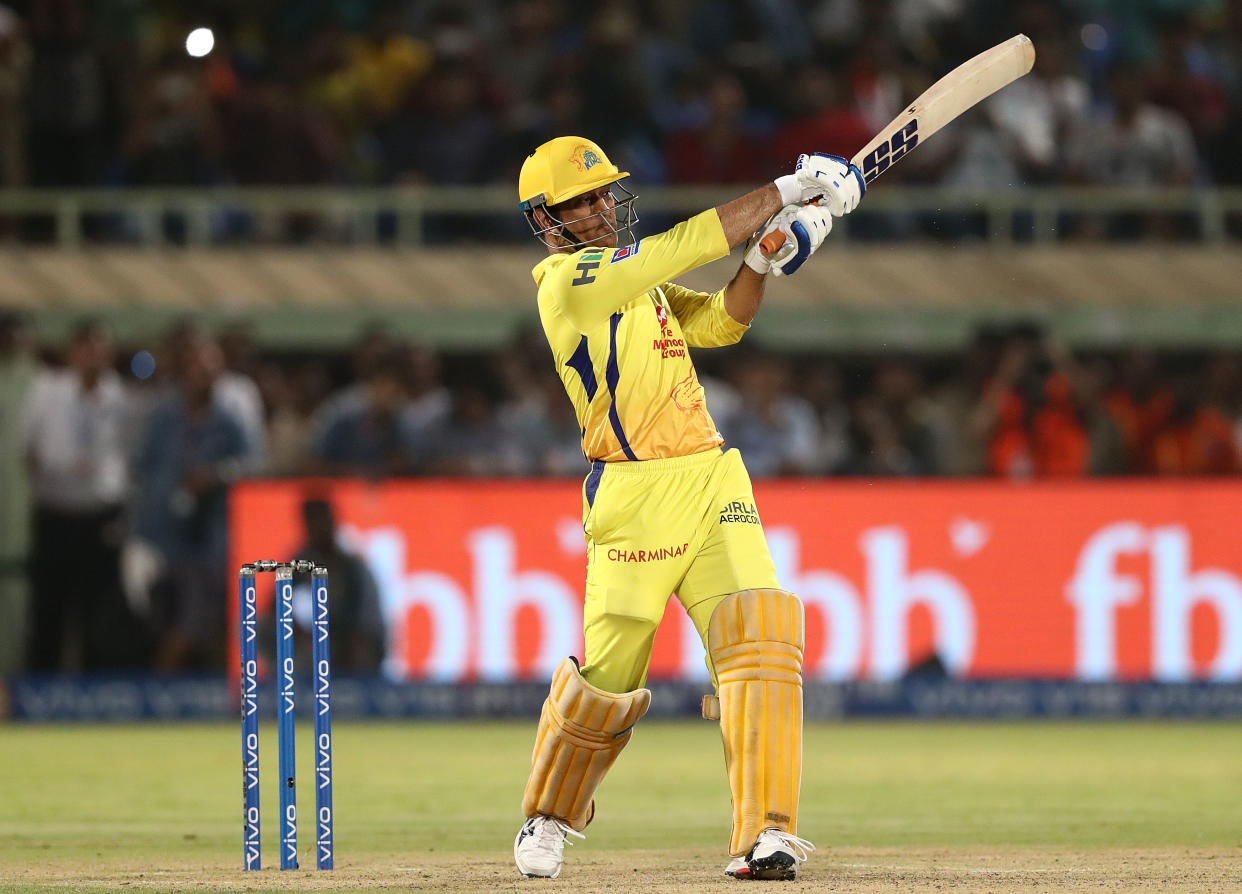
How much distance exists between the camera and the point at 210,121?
1606 centimetres

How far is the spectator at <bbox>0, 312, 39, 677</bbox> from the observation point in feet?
43.5

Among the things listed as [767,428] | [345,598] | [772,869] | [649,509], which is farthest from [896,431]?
[772,869]

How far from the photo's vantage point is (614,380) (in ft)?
21.5

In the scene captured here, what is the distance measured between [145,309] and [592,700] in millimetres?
11065

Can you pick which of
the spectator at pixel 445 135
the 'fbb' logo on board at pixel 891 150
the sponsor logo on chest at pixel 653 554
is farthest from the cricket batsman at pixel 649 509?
the spectator at pixel 445 135

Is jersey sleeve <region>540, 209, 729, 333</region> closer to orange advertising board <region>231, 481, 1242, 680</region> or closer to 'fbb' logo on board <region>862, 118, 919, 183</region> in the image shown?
'fbb' logo on board <region>862, 118, 919, 183</region>

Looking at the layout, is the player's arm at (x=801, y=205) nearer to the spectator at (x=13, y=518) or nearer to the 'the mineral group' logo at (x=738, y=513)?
the 'the mineral group' logo at (x=738, y=513)

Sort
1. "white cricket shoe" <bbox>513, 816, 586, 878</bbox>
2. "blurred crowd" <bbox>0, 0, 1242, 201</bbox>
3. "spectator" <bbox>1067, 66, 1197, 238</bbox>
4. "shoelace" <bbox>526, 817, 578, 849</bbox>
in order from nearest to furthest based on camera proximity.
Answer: "white cricket shoe" <bbox>513, 816, 586, 878</bbox> → "shoelace" <bbox>526, 817, 578, 849</bbox> → "blurred crowd" <bbox>0, 0, 1242, 201</bbox> → "spectator" <bbox>1067, 66, 1197, 238</bbox>

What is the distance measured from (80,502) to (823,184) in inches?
316

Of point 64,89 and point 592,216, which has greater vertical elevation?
point 64,89

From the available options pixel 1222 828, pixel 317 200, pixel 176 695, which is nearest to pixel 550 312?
pixel 1222 828

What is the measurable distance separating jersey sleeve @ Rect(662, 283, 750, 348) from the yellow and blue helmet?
15.3 inches

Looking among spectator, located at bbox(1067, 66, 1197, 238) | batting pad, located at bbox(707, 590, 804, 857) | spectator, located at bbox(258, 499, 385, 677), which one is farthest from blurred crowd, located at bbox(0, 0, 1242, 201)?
batting pad, located at bbox(707, 590, 804, 857)

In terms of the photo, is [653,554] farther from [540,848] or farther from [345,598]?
[345,598]
